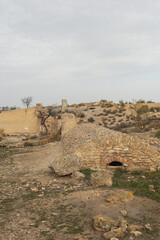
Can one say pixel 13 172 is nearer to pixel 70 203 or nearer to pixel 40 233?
pixel 70 203

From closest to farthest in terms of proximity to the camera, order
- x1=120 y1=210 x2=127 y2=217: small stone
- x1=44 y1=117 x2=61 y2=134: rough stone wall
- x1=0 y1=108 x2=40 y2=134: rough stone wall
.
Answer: x1=120 y1=210 x2=127 y2=217: small stone, x1=0 y1=108 x2=40 y2=134: rough stone wall, x1=44 y1=117 x2=61 y2=134: rough stone wall

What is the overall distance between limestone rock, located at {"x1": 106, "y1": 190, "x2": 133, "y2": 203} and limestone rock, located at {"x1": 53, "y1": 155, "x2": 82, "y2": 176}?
9.10ft

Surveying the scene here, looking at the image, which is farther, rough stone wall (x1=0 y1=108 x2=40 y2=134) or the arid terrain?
rough stone wall (x1=0 y1=108 x2=40 y2=134)

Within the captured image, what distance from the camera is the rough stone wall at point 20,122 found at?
25.3m

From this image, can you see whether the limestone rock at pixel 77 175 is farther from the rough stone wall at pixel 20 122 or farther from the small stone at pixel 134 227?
the rough stone wall at pixel 20 122

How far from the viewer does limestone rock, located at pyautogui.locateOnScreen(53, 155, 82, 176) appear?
8406mm

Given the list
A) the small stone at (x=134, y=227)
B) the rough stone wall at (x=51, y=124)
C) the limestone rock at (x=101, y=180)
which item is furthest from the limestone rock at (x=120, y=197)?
the rough stone wall at (x=51, y=124)

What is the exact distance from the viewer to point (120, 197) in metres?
5.93

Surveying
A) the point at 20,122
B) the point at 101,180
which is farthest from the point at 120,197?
the point at 20,122

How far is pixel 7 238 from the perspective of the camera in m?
4.42

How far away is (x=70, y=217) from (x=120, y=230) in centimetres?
152

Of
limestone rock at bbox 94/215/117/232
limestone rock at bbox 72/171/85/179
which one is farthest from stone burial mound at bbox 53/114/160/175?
limestone rock at bbox 94/215/117/232

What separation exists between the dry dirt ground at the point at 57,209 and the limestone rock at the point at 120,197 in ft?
0.44

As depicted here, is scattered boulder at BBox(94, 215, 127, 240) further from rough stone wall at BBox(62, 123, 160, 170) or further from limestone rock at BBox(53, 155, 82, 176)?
rough stone wall at BBox(62, 123, 160, 170)
